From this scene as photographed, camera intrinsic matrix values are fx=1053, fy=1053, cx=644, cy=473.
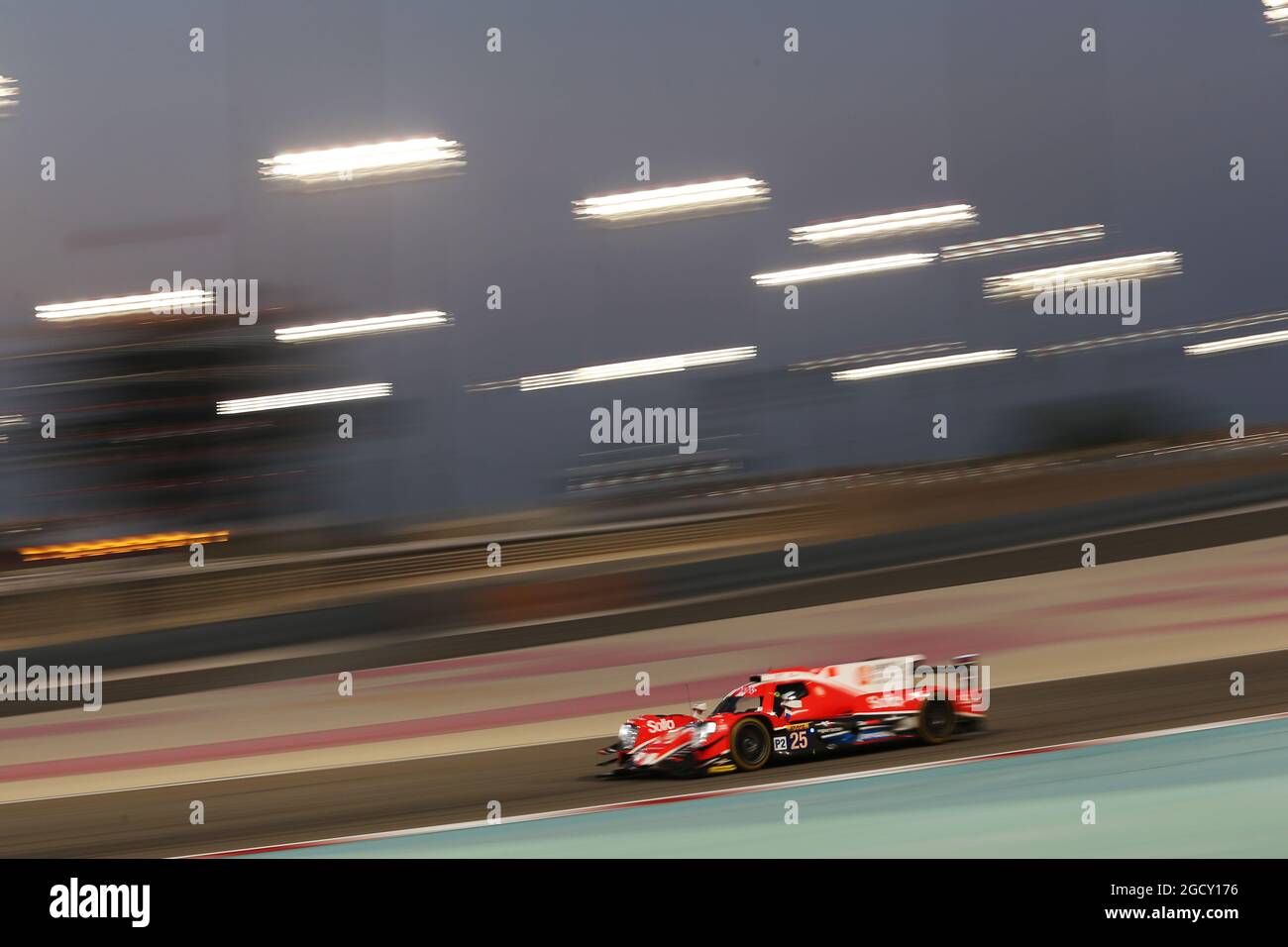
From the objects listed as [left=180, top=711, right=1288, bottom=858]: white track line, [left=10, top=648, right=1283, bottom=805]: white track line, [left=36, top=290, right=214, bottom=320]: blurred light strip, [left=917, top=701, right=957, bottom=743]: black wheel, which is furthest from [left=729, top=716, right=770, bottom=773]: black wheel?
[left=36, top=290, right=214, bottom=320]: blurred light strip

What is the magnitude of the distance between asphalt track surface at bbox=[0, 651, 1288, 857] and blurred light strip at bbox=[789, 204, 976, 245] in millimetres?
8180

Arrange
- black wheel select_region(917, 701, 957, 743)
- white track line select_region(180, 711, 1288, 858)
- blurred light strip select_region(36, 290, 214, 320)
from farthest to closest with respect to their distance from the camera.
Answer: blurred light strip select_region(36, 290, 214, 320), black wheel select_region(917, 701, 957, 743), white track line select_region(180, 711, 1288, 858)

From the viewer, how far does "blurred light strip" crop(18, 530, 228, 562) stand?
14641 millimetres

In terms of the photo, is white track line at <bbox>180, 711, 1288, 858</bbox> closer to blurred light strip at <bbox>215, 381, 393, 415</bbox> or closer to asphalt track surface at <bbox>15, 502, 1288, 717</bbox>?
asphalt track surface at <bbox>15, 502, 1288, 717</bbox>

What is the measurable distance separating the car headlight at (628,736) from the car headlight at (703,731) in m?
0.37

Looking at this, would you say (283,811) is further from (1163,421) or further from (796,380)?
(1163,421)

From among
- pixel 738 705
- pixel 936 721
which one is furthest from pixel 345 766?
pixel 936 721

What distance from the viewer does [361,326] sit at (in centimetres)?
1388

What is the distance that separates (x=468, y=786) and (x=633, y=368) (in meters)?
7.40

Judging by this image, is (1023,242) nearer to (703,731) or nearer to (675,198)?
(675,198)

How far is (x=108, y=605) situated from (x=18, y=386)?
5088 millimetres

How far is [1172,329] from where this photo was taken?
14.2 m

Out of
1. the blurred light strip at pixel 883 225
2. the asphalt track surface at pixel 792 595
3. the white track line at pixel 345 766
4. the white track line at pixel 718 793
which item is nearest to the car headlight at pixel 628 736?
the white track line at pixel 718 793

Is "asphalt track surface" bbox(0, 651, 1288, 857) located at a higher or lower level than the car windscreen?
lower
